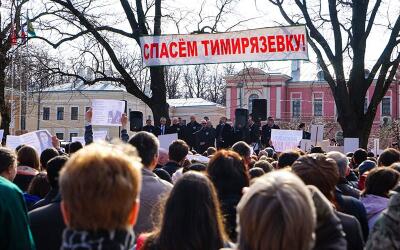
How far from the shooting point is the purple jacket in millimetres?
5168

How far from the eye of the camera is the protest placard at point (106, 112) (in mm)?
13063

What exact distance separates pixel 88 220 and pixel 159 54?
48.5ft

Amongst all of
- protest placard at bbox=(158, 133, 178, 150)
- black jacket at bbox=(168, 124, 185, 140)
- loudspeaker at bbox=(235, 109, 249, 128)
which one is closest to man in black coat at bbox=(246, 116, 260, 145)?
loudspeaker at bbox=(235, 109, 249, 128)

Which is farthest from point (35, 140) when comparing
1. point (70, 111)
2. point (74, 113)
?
point (74, 113)

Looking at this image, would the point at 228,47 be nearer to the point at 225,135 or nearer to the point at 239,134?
the point at 239,134

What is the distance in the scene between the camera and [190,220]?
3148 millimetres

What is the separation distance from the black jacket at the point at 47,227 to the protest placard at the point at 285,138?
1326 cm

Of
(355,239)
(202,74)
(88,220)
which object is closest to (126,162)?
Result: (88,220)

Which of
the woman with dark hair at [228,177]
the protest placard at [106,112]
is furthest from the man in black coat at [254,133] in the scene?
the woman with dark hair at [228,177]

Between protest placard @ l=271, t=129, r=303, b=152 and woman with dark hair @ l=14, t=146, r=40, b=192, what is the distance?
1118cm

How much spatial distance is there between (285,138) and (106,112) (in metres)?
5.90

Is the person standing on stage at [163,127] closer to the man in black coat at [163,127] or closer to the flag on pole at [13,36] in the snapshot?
the man in black coat at [163,127]

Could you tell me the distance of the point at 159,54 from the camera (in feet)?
56.2

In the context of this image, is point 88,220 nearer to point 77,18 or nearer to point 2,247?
point 2,247
